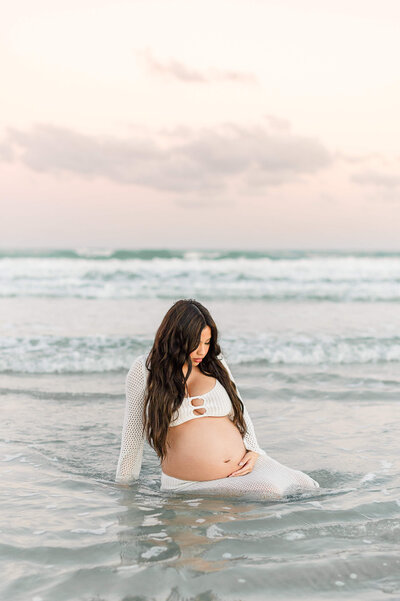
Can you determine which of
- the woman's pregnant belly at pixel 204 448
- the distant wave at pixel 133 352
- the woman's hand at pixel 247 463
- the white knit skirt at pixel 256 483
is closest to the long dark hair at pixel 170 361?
the woman's pregnant belly at pixel 204 448

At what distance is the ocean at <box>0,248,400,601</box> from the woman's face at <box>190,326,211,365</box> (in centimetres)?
99

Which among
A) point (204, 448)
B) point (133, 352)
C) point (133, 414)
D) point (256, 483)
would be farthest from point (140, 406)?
point (133, 352)

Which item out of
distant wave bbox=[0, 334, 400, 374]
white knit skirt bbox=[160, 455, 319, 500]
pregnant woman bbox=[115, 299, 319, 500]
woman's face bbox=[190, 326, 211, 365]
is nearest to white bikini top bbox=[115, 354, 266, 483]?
pregnant woman bbox=[115, 299, 319, 500]

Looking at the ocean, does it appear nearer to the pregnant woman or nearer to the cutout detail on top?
the pregnant woman

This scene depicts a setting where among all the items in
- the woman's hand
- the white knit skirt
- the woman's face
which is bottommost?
the white knit skirt

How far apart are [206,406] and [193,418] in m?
0.12

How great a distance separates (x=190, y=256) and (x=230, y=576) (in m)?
40.4

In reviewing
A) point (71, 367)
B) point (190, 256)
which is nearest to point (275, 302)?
point (71, 367)

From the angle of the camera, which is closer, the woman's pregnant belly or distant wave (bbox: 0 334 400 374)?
the woman's pregnant belly

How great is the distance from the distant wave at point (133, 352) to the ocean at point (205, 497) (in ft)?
0.10

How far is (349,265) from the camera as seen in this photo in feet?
117

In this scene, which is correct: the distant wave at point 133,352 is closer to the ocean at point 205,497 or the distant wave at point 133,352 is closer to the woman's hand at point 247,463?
the ocean at point 205,497

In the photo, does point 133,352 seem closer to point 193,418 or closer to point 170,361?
point 193,418

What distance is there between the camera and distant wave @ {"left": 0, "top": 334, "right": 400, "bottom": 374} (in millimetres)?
9586
